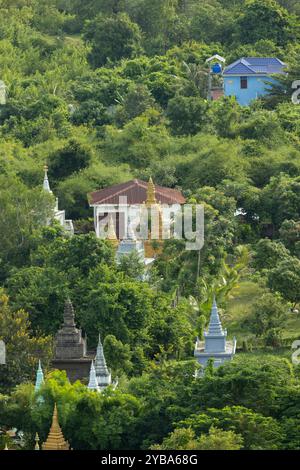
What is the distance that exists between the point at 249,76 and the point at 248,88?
41cm

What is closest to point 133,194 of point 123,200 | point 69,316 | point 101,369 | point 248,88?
point 123,200

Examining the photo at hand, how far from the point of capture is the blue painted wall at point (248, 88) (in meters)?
59.6

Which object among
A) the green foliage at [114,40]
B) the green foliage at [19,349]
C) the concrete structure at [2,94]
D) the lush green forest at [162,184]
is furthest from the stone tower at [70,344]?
the green foliage at [114,40]

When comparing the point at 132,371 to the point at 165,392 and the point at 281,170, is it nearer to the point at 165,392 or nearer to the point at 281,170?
the point at 165,392

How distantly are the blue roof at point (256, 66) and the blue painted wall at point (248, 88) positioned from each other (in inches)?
8.3

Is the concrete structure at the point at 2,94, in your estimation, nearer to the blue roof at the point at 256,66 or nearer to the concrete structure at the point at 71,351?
the blue roof at the point at 256,66

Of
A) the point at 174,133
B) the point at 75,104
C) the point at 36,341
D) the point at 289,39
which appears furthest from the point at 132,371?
the point at 289,39

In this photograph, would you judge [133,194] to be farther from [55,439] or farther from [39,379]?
[55,439]

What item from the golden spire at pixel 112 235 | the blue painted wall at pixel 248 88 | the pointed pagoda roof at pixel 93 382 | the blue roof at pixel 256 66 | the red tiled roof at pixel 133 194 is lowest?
the blue painted wall at pixel 248 88

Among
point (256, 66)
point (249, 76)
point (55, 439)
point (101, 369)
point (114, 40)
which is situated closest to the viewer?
point (55, 439)

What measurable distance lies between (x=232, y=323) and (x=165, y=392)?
7902 millimetres

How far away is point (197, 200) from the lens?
1837 inches

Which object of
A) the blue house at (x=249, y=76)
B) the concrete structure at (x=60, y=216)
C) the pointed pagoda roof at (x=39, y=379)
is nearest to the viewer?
the pointed pagoda roof at (x=39, y=379)

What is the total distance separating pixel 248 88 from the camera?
197 ft
